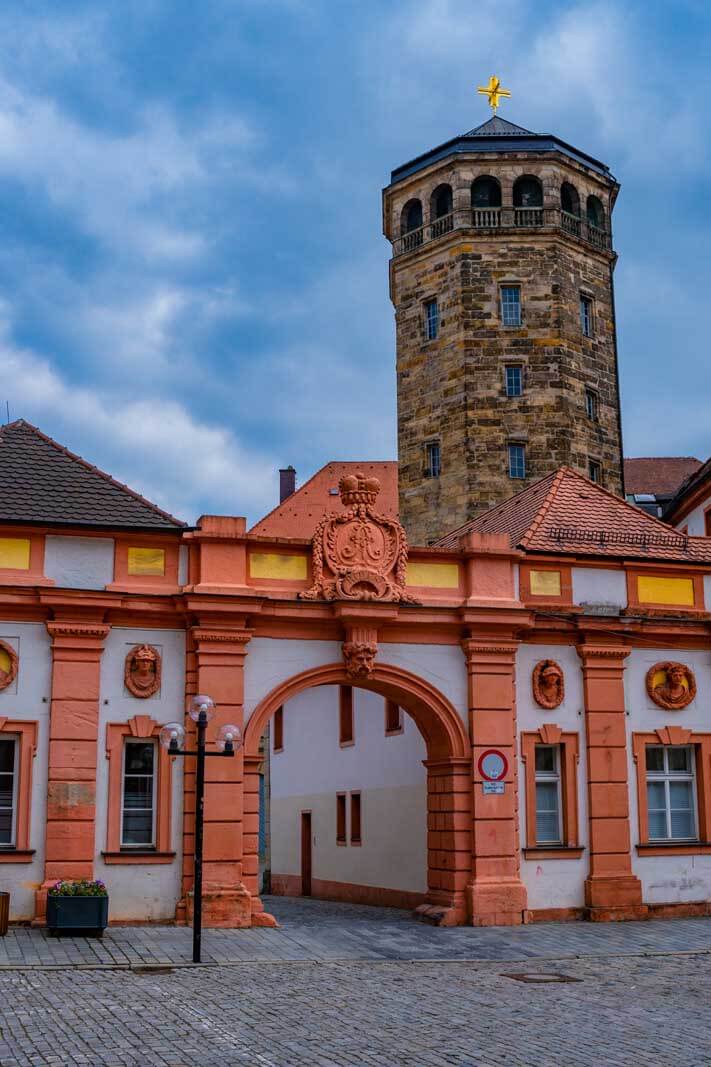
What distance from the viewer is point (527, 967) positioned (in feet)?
59.3

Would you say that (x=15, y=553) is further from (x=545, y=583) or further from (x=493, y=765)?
(x=545, y=583)

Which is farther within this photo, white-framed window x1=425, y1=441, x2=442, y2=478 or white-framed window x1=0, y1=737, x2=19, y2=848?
white-framed window x1=425, y1=441, x2=442, y2=478

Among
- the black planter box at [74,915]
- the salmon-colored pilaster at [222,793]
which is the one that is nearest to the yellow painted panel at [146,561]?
the salmon-colored pilaster at [222,793]

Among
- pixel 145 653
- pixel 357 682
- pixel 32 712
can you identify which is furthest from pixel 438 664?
pixel 32 712

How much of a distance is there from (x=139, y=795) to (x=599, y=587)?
9.09 meters

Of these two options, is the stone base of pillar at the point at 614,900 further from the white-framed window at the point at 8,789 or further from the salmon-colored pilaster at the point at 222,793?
the white-framed window at the point at 8,789

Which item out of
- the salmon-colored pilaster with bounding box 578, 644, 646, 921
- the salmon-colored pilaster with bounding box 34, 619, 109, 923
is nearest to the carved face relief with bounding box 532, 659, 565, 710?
the salmon-colored pilaster with bounding box 578, 644, 646, 921

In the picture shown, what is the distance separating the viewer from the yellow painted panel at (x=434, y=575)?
23203mm

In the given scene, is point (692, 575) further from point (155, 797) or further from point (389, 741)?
point (155, 797)

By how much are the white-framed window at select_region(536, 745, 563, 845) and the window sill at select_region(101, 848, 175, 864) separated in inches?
260

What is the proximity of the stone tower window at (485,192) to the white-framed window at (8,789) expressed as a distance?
2793 centimetres

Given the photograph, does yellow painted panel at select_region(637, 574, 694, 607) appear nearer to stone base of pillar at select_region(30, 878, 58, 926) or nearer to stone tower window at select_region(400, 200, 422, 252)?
stone base of pillar at select_region(30, 878, 58, 926)

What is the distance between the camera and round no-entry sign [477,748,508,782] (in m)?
22.8

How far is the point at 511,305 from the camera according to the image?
42531 millimetres
